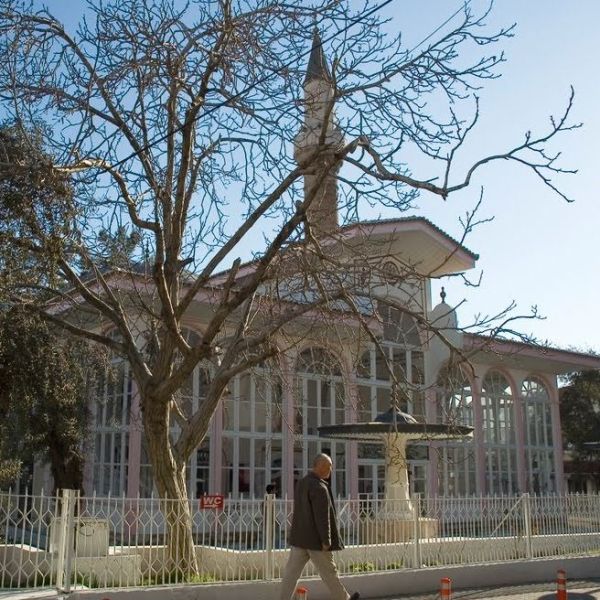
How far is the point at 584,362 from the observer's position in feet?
90.1

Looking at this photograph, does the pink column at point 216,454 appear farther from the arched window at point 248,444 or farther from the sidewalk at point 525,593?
the sidewalk at point 525,593

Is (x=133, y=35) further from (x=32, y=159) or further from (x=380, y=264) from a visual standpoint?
(x=380, y=264)

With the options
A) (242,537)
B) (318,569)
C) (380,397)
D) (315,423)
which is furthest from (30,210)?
(380,397)

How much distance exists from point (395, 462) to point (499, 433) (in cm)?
1807

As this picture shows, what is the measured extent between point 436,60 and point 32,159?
16.1 feet

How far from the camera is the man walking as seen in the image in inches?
320

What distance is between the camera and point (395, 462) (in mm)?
11016

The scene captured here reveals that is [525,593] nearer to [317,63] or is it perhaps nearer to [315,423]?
[317,63]

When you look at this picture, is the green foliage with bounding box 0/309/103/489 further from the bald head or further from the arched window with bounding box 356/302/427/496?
the arched window with bounding box 356/302/427/496

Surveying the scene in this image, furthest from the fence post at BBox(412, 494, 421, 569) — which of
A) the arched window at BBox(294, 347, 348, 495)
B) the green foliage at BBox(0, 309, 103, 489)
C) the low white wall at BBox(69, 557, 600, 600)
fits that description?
the arched window at BBox(294, 347, 348, 495)

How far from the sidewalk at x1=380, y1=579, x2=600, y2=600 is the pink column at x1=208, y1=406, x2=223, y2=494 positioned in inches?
429

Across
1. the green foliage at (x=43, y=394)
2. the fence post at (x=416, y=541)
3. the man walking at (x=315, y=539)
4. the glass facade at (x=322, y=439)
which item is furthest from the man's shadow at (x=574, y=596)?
the green foliage at (x=43, y=394)

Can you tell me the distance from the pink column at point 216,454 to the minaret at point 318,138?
10.9 metres

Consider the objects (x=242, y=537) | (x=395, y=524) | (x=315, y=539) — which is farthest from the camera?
(x=395, y=524)
